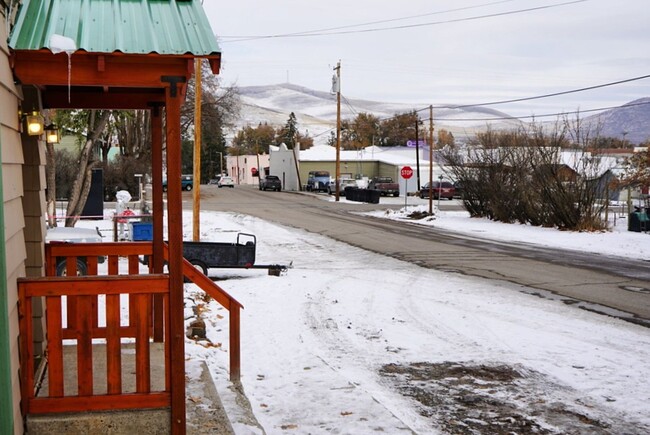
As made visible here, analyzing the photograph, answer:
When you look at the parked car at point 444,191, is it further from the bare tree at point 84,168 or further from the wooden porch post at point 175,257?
the wooden porch post at point 175,257

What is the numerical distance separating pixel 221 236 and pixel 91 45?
62.4ft

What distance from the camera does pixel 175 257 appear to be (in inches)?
215

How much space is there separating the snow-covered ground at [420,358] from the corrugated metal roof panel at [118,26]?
3185 mm

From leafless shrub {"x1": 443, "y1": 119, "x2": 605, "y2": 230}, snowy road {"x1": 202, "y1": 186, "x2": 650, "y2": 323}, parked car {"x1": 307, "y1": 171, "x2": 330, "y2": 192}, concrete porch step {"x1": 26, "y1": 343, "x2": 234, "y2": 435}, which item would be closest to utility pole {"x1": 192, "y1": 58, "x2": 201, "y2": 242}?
snowy road {"x1": 202, "y1": 186, "x2": 650, "y2": 323}

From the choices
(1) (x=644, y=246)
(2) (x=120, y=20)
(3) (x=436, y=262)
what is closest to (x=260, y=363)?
(2) (x=120, y=20)

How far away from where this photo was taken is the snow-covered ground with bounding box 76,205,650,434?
699 centimetres

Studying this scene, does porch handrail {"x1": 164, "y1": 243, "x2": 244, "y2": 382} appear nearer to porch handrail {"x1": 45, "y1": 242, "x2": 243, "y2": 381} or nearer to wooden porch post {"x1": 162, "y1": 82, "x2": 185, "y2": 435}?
porch handrail {"x1": 45, "y1": 242, "x2": 243, "y2": 381}

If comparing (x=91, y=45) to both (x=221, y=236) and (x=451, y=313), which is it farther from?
(x=221, y=236)

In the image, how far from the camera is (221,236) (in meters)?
24.0

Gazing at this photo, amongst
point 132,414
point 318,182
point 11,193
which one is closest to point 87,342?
point 132,414

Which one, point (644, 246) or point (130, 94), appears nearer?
point (130, 94)

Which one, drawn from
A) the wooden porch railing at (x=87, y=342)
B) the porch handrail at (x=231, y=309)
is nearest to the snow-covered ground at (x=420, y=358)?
the porch handrail at (x=231, y=309)

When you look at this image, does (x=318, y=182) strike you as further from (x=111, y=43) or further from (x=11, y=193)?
(x=11, y=193)

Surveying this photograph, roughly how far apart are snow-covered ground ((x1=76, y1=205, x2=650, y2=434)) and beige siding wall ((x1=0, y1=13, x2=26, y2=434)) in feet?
6.43
